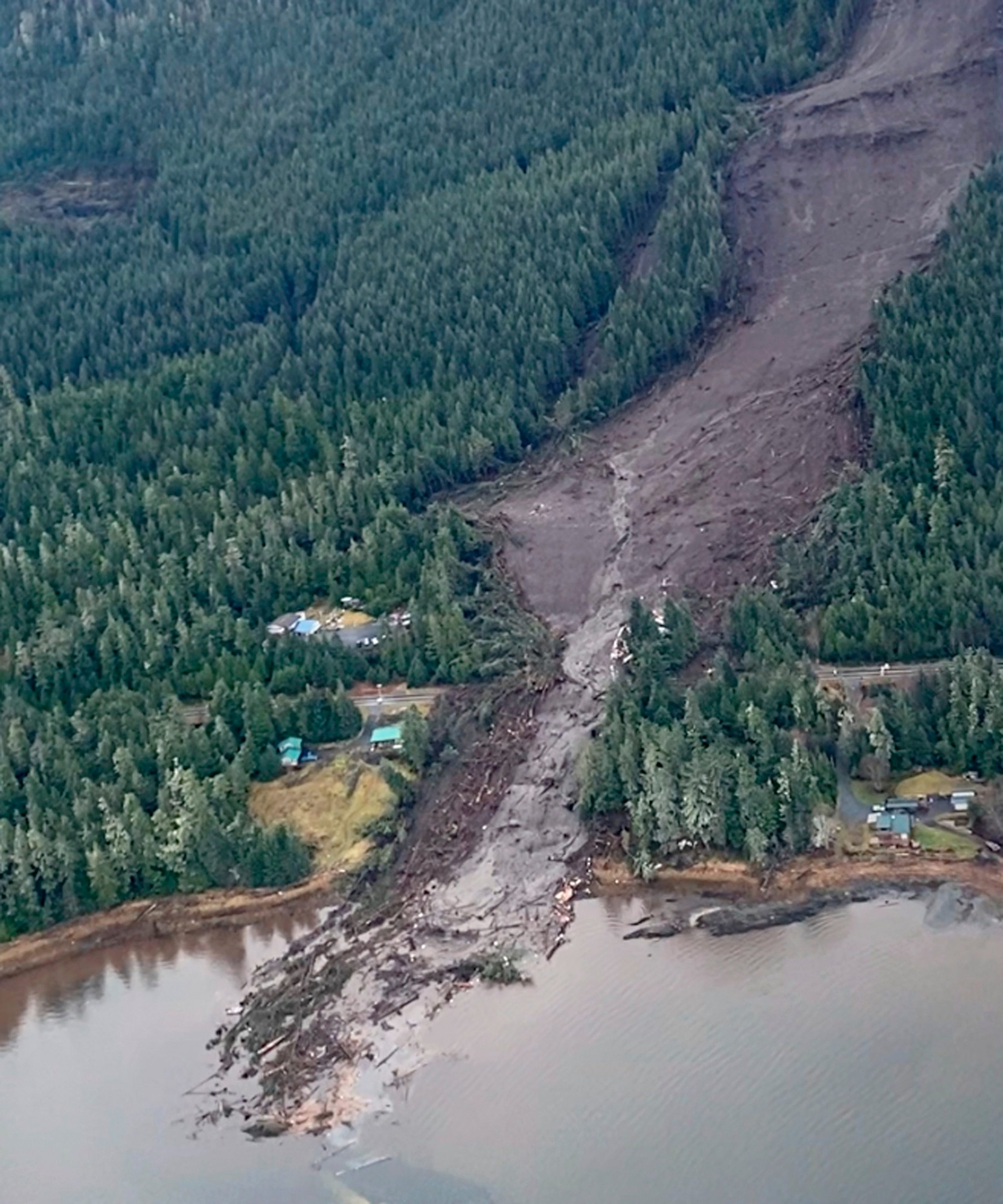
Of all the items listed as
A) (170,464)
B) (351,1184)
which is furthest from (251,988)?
(170,464)

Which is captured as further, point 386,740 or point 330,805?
point 386,740

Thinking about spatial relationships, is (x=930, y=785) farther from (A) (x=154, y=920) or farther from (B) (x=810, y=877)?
(A) (x=154, y=920)

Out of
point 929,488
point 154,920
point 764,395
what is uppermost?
point 764,395

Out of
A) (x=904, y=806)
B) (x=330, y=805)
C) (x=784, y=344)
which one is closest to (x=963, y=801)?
(x=904, y=806)

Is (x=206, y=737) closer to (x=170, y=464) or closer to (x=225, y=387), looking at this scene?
(x=170, y=464)

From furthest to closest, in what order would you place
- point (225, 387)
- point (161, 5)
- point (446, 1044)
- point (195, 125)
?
1. point (161, 5)
2. point (195, 125)
3. point (225, 387)
4. point (446, 1044)
